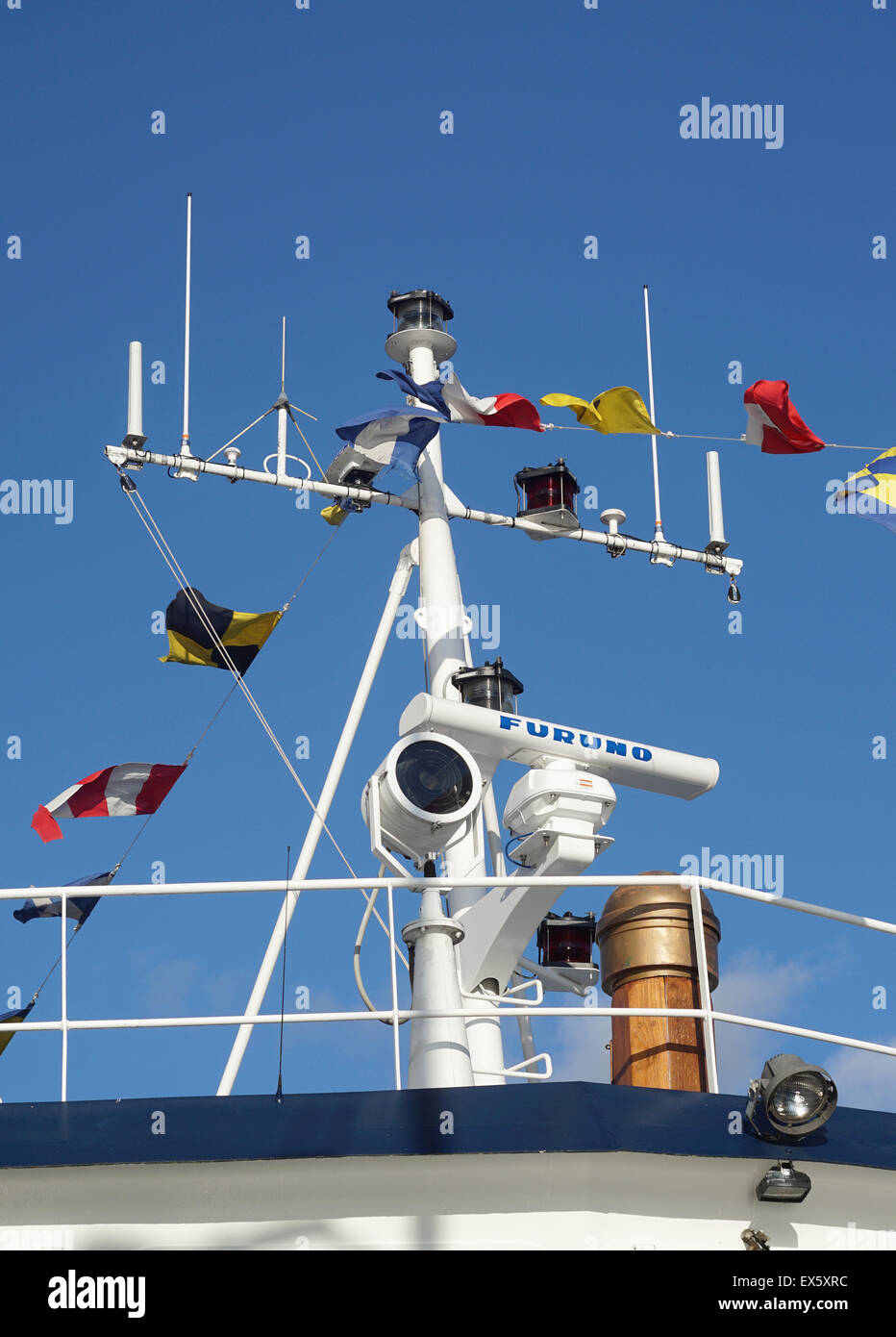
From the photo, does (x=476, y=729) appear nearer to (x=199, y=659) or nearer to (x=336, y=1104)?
(x=336, y=1104)

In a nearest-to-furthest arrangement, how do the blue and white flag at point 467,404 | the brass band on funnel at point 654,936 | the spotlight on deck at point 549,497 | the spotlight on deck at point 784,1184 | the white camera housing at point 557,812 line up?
the spotlight on deck at point 784,1184
the brass band on funnel at point 654,936
the white camera housing at point 557,812
the blue and white flag at point 467,404
the spotlight on deck at point 549,497

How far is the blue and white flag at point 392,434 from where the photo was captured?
12914 millimetres

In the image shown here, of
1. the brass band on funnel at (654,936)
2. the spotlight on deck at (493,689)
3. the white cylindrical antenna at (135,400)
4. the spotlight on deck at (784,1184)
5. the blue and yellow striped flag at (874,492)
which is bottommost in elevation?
the spotlight on deck at (784,1184)

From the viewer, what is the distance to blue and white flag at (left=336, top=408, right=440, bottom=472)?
1291 centimetres

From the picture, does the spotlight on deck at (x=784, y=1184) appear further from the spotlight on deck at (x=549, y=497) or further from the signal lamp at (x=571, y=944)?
the spotlight on deck at (x=549, y=497)

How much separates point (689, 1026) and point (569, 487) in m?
6.14

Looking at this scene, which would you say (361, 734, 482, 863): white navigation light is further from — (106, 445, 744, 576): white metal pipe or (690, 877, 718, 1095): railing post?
(106, 445, 744, 576): white metal pipe

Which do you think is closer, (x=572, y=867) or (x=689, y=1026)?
(x=689, y=1026)

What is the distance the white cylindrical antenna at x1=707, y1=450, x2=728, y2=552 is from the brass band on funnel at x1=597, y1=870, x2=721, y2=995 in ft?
18.8

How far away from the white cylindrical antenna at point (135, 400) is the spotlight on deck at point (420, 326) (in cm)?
252

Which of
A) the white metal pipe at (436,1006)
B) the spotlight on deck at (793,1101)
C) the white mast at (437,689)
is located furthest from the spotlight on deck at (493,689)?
the spotlight on deck at (793,1101)

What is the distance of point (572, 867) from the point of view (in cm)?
1036

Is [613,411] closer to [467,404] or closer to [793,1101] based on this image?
[467,404]
